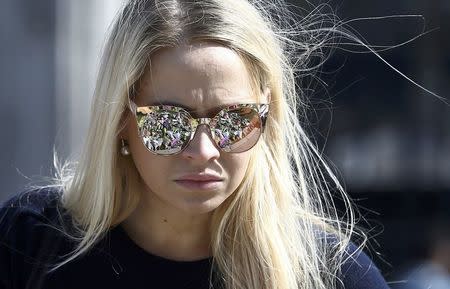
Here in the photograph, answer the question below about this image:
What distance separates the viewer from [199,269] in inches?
81.1

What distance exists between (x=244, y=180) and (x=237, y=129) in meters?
0.20

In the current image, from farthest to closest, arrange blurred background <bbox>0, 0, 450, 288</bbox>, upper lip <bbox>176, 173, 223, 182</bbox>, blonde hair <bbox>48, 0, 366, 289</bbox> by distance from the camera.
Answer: blurred background <bbox>0, 0, 450, 288</bbox> < blonde hair <bbox>48, 0, 366, 289</bbox> < upper lip <bbox>176, 173, 223, 182</bbox>

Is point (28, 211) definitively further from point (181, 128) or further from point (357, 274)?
point (357, 274)

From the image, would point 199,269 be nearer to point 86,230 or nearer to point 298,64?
point 86,230

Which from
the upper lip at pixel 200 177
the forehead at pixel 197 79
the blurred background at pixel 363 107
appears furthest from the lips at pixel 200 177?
the blurred background at pixel 363 107

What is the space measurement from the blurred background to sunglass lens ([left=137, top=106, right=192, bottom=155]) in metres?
3.18

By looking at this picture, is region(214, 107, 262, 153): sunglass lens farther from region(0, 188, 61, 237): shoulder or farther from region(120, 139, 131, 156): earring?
region(0, 188, 61, 237): shoulder

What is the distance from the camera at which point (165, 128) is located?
6.33 ft

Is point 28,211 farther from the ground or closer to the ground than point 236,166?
closer to the ground

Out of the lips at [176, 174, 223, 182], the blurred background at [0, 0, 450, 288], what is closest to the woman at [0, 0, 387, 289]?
the lips at [176, 174, 223, 182]

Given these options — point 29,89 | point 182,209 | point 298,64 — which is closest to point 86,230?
point 182,209

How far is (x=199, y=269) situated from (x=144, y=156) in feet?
0.91

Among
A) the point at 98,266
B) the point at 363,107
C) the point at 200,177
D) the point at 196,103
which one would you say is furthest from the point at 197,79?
the point at 363,107

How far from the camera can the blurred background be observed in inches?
207
